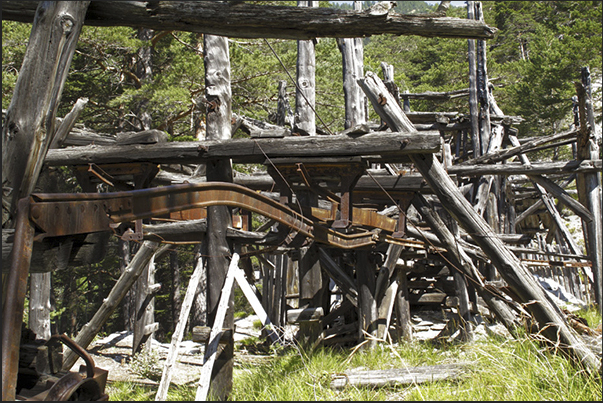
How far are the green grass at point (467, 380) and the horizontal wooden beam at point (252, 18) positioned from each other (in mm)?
2485

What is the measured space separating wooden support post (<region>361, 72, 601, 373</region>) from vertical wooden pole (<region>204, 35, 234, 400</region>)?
66.7 inches

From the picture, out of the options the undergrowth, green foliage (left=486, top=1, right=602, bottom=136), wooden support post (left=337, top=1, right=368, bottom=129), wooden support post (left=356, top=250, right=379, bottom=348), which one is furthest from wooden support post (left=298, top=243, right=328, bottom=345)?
green foliage (left=486, top=1, right=602, bottom=136)

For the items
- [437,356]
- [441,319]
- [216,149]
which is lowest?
[441,319]

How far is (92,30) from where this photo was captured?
1191 centimetres

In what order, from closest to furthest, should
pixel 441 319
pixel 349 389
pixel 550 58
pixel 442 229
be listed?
pixel 349 389, pixel 442 229, pixel 441 319, pixel 550 58

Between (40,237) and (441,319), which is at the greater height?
(40,237)

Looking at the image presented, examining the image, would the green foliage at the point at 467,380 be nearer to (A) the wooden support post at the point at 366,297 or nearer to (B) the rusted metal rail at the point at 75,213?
(B) the rusted metal rail at the point at 75,213

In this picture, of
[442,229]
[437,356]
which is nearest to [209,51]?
[442,229]

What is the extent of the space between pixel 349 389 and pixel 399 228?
2.51 meters

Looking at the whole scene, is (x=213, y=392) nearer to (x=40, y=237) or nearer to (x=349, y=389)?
(x=349, y=389)

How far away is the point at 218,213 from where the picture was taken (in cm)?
521

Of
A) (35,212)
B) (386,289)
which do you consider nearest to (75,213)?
(35,212)

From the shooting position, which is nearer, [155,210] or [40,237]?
[40,237]

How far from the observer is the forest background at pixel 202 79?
12.7 meters
